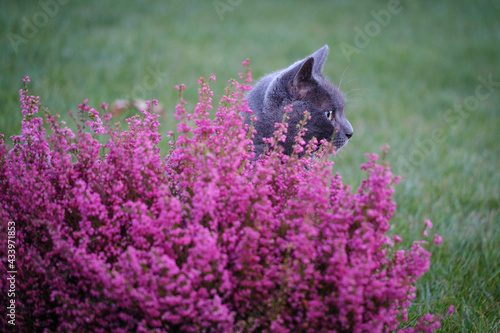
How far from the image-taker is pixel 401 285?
4.73ft

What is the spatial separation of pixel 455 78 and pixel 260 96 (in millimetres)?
6181

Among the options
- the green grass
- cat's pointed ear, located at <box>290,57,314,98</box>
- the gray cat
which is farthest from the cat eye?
the green grass

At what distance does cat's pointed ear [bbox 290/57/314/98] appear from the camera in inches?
90.3

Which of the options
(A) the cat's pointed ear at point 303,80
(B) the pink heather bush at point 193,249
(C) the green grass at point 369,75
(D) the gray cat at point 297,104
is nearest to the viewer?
(B) the pink heather bush at point 193,249

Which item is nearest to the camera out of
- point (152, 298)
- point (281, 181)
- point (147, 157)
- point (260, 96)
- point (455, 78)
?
point (152, 298)

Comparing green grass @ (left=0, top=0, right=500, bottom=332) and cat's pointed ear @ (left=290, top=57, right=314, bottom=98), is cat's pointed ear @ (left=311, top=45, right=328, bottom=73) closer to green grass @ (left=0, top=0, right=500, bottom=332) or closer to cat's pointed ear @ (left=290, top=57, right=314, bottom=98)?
cat's pointed ear @ (left=290, top=57, right=314, bottom=98)

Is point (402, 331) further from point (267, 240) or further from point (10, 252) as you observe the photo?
point (10, 252)

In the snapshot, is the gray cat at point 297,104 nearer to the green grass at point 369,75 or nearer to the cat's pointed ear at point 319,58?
the cat's pointed ear at point 319,58

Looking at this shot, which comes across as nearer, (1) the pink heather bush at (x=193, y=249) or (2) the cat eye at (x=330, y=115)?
(1) the pink heather bush at (x=193, y=249)

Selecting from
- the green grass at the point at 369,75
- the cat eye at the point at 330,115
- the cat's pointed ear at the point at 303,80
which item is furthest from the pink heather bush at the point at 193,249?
the green grass at the point at 369,75

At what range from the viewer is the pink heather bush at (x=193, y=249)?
52.6 inches

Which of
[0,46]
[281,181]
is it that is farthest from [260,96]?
[0,46]

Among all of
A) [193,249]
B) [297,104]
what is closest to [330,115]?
[297,104]

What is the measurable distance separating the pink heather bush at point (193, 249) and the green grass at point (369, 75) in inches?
43.2
